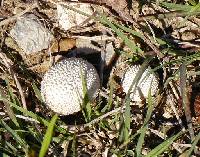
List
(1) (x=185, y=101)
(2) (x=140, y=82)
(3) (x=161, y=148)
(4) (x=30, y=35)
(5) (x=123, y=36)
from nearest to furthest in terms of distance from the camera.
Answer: (3) (x=161, y=148) < (1) (x=185, y=101) < (2) (x=140, y=82) < (5) (x=123, y=36) < (4) (x=30, y=35)

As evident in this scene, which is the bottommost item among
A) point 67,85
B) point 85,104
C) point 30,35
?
point 85,104

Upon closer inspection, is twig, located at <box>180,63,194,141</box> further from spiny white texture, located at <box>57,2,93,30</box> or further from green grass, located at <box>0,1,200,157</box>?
spiny white texture, located at <box>57,2,93,30</box>

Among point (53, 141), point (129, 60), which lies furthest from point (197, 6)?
point (53, 141)

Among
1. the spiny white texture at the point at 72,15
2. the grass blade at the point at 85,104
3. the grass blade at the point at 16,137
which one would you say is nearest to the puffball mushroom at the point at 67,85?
the grass blade at the point at 85,104

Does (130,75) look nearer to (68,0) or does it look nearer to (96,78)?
(96,78)

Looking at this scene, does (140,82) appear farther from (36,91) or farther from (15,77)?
(15,77)

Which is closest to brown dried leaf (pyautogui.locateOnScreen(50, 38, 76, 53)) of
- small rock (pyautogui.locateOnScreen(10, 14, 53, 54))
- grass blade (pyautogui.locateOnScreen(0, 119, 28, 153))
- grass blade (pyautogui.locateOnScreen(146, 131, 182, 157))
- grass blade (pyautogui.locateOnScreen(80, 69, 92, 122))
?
small rock (pyautogui.locateOnScreen(10, 14, 53, 54))

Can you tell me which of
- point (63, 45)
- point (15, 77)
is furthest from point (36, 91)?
point (63, 45)
